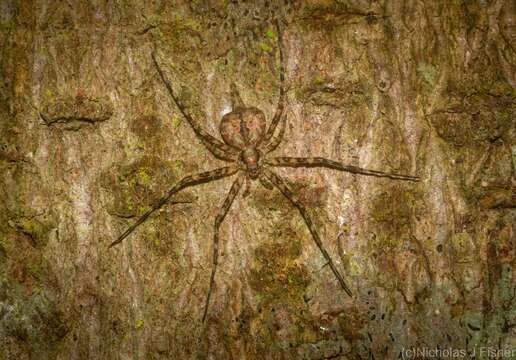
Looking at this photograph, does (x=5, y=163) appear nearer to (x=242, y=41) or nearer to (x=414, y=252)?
(x=242, y=41)

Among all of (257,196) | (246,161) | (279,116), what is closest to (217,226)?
(257,196)

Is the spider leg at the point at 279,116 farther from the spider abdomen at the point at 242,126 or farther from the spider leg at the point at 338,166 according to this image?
the spider leg at the point at 338,166

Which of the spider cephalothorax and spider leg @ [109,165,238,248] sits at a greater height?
the spider cephalothorax

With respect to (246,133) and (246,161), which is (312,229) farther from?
(246,133)

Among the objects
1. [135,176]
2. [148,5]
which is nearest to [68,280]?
[135,176]

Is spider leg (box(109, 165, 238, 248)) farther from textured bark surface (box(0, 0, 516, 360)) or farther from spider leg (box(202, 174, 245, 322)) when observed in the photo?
spider leg (box(202, 174, 245, 322))

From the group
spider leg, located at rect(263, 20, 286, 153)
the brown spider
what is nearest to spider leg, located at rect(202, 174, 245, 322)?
the brown spider

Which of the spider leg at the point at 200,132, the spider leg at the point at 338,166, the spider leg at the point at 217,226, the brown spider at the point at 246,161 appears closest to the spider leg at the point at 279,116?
the brown spider at the point at 246,161
